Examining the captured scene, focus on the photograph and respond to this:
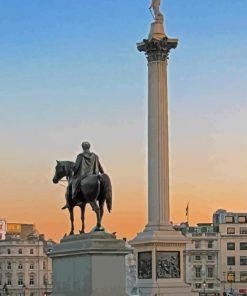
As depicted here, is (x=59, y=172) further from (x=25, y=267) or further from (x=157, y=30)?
(x=25, y=267)

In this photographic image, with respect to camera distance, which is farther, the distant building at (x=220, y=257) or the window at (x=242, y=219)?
the window at (x=242, y=219)

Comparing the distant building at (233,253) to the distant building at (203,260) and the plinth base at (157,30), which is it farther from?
the plinth base at (157,30)

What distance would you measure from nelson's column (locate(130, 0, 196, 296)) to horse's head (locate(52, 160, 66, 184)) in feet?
106

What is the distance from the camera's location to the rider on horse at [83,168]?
86.9ft

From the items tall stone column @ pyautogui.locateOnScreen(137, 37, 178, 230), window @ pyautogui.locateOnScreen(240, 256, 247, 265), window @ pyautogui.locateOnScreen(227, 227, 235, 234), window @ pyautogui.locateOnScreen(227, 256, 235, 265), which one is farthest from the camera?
window @ pyautogui.locateOnScreen(227, 256, 235, 265)

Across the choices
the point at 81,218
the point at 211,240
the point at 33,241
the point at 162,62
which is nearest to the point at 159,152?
the point at 162,62

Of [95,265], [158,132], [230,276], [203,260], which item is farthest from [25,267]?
[95,265]

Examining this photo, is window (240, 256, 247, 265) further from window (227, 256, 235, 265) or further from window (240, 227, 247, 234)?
window (240, 227, 247, 234)

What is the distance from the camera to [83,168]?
87.4 feet

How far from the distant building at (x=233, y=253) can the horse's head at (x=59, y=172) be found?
120072 mm

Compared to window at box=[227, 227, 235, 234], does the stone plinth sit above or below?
below

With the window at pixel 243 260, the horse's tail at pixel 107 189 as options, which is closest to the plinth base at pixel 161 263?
the horse's tail at pixel 107 189

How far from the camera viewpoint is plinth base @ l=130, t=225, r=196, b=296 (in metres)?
59.6

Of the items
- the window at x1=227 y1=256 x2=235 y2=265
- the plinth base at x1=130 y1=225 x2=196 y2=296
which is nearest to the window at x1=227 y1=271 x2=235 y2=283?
the window at x1=227 y1=256 x2=235 y2=265
